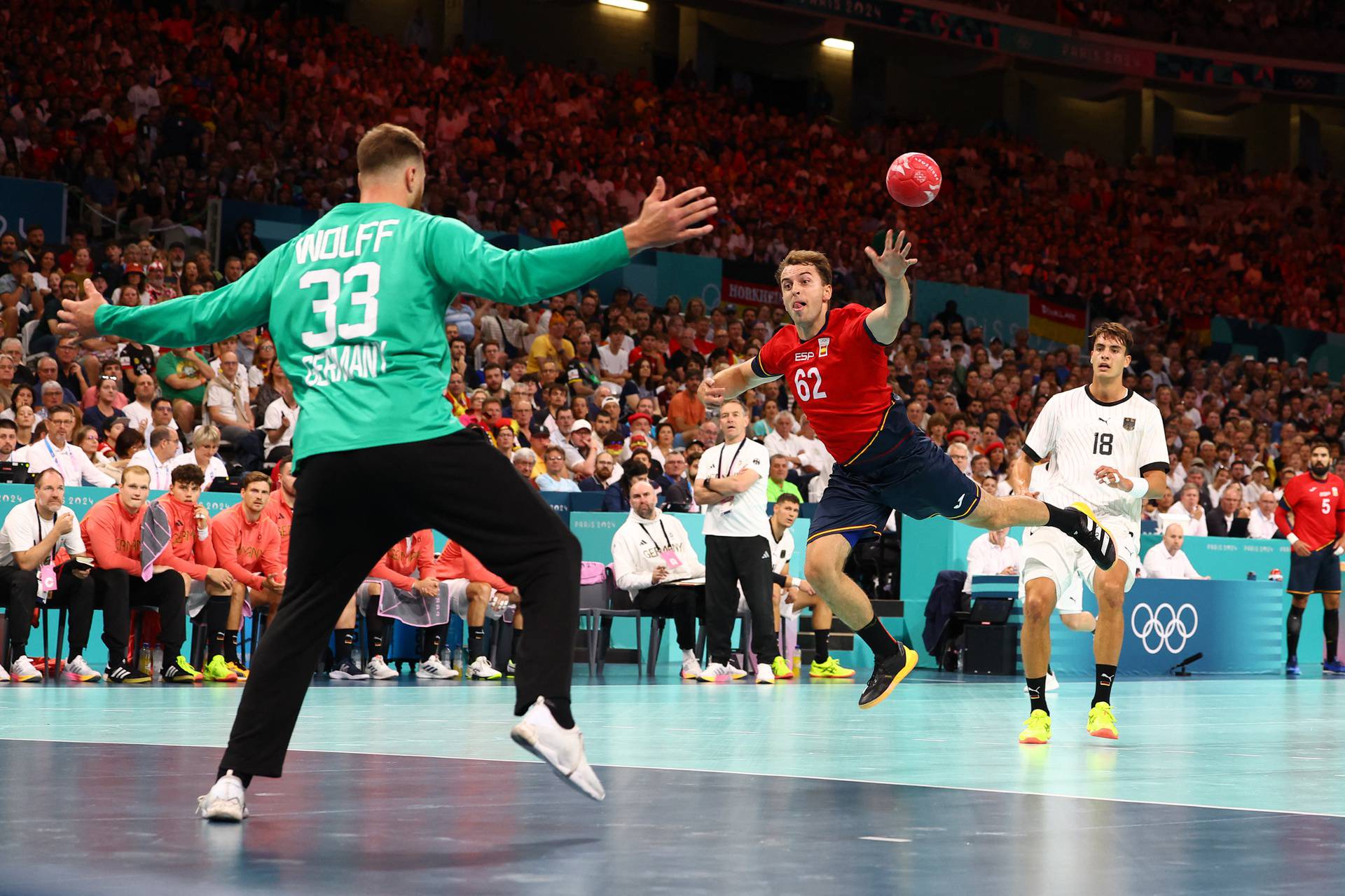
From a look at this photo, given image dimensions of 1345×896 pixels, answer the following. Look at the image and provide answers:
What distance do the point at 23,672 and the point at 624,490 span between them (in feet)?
19.2

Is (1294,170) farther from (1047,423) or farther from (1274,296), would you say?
(1047,423)

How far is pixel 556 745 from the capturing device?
4.30 meters

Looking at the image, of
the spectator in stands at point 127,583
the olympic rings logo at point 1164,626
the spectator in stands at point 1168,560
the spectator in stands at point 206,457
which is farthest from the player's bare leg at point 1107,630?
the spectator in stands at point 1168,560

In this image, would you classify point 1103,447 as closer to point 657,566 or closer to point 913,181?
point 913,181

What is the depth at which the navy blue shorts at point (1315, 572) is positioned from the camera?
17828 mm

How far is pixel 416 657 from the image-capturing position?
14.4 m

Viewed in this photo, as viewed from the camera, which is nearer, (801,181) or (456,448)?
(456,448)

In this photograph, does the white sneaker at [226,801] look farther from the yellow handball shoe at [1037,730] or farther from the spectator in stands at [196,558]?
the spectator in stands at [196,558]

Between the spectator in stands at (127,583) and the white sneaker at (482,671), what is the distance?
2.37 metres

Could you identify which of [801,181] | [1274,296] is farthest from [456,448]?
[1274,296]

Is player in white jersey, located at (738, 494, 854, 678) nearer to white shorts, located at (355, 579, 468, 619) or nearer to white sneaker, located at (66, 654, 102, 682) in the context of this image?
white shorts, located at (355, 579, 468, 619)

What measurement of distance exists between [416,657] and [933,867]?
1098cm

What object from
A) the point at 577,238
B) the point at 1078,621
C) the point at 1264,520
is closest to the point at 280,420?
the point at 1078,621

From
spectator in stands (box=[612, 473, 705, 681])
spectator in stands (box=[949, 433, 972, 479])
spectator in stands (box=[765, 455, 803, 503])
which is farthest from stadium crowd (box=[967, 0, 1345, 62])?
spectator in stands (box=[612, 473, 705, 681])
